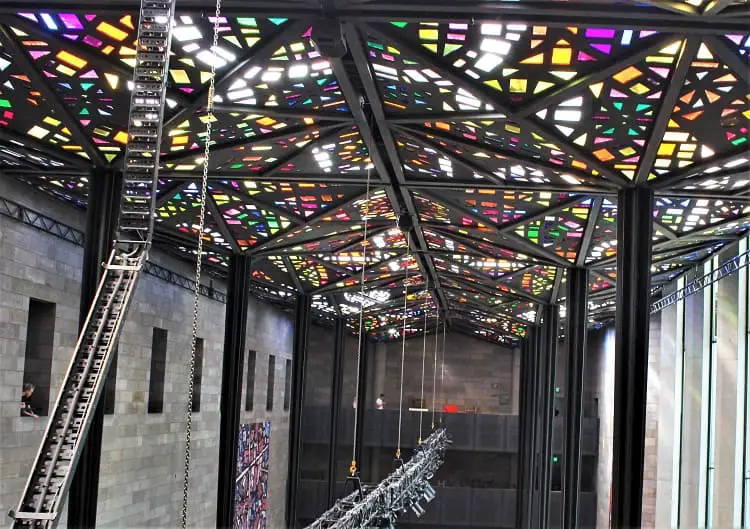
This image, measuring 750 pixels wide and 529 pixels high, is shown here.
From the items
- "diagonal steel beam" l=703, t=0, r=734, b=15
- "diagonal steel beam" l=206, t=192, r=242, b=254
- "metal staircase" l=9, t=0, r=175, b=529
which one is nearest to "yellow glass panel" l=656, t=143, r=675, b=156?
"diagonal steel beam" l=703, t=0, r=734, b=15

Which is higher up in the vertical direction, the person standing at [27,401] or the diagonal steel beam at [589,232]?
the diagonal steel beam at [589,232]

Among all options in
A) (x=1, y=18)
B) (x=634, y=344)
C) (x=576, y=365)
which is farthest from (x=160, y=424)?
(x=1, y=18)

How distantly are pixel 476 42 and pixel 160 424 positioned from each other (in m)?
23.0

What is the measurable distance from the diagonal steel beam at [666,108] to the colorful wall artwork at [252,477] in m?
26.9

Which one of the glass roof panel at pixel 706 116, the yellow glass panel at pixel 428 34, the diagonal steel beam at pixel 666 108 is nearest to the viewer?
the diagonal steel beam at pixel 666 108

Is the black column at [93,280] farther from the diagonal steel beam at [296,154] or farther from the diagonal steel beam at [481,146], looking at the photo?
the diagonal steel beam at [481,146]

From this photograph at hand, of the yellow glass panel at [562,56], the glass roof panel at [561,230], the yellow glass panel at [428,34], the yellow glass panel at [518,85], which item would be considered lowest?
the glass roof panel at [561,230]

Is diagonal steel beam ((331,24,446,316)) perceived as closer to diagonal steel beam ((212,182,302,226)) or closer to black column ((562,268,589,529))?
diagonal steel beam ((212,182,302,226))

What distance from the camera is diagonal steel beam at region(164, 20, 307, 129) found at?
13695 mm

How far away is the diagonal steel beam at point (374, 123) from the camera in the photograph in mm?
15133

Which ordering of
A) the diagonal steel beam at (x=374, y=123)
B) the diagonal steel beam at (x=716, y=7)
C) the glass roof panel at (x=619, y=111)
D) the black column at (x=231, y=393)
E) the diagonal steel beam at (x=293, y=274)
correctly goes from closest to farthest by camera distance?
the diagonal steel beam at (x=716, y=7) < the glass roof panel at (x=619, y=111) < the diagonal steel beam at (x=374, y=123) < the black column at (x=231, y=393) < the diagonal steel beam at (x=293, y=274)

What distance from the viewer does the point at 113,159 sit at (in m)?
20.3

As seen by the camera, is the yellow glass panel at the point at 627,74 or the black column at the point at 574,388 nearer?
the yellow glass panel at the point at 627,74

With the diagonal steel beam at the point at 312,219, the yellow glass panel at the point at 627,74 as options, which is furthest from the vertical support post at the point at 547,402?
the yellow glass panel at the point at 627,74
